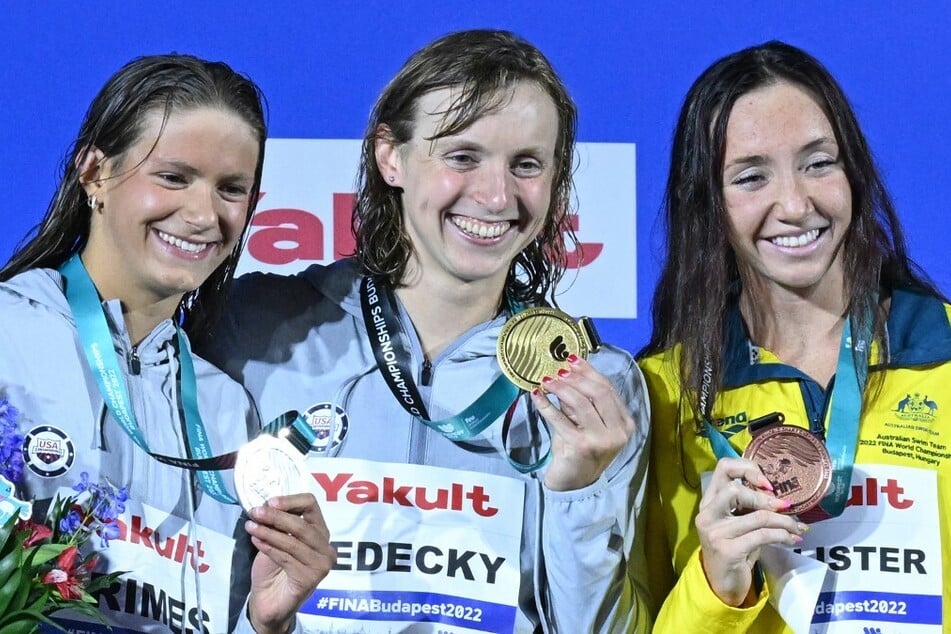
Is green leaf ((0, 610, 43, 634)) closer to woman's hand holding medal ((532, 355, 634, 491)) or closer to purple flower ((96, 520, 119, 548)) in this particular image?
purple flower ((96, 520, 119, 548))

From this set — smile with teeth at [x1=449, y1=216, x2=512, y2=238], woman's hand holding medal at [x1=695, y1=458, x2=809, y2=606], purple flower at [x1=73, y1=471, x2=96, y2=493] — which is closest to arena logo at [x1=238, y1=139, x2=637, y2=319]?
smile with teeth at [x1=449, y1=216, x2=512, y2=238]

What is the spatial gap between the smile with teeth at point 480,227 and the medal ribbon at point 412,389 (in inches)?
9.0

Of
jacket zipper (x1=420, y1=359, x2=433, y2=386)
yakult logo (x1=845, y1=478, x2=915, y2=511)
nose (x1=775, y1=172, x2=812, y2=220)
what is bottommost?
yakult logo (x1=845, y1=478, x2=915, y2=511)

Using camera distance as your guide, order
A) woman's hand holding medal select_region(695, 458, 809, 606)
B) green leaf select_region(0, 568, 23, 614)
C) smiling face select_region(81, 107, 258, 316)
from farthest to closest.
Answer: smiling face select_region(81, 107, 258, 316)
woman's hand holding medal select_region(695, 458, 809, 606)
green leaf select_region(0, 568, 23, 614)

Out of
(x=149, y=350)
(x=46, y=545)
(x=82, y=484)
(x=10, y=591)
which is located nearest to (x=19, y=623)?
(x=10, y=591)

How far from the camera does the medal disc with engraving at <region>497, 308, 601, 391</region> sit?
254cm

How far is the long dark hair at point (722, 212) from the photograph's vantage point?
2645 millimetres

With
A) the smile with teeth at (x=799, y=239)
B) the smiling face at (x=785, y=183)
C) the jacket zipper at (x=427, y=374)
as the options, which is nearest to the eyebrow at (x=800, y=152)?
the smiling face at (x=785, y=183)

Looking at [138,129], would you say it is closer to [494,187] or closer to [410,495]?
[494,187]

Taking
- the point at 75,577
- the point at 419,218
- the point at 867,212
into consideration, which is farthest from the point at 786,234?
the point at 75,577

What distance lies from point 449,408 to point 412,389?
0.28 ft

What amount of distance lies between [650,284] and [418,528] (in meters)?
0.80

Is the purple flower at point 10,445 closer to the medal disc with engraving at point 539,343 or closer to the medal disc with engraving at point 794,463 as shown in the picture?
the medal disc with engraving at point 539,343

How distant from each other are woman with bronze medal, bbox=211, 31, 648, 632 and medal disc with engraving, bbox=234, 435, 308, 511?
0.20 m
